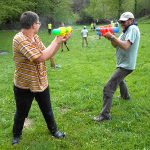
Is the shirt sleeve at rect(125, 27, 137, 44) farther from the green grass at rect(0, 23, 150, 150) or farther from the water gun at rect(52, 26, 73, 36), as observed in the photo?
the water gun at rect(52, 26, 73, 36)

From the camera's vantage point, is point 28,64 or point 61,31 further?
point 28,64

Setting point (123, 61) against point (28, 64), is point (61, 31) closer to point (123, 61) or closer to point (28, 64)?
point (28, 64)

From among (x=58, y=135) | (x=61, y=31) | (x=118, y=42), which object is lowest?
(x=58, y=135)

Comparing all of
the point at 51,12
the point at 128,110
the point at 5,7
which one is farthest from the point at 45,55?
the point at 51,12

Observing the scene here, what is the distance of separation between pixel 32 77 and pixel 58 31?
1.01 m

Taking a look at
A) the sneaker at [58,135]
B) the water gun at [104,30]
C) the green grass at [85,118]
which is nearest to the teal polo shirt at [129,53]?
the water gun at [104,30]

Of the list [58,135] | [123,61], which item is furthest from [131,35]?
[58,135]

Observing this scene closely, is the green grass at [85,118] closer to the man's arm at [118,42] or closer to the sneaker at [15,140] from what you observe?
the sneaker at [15,140]

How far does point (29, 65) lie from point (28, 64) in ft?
0.08

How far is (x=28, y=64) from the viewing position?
5797 millimetres

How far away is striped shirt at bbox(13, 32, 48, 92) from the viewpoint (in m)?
5.54

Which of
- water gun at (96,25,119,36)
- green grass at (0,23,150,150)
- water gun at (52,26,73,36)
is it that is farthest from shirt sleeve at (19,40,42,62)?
green grass at (0,23,150,150)

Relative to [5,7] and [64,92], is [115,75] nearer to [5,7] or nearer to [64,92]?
[64,92]

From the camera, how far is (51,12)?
61500mm
